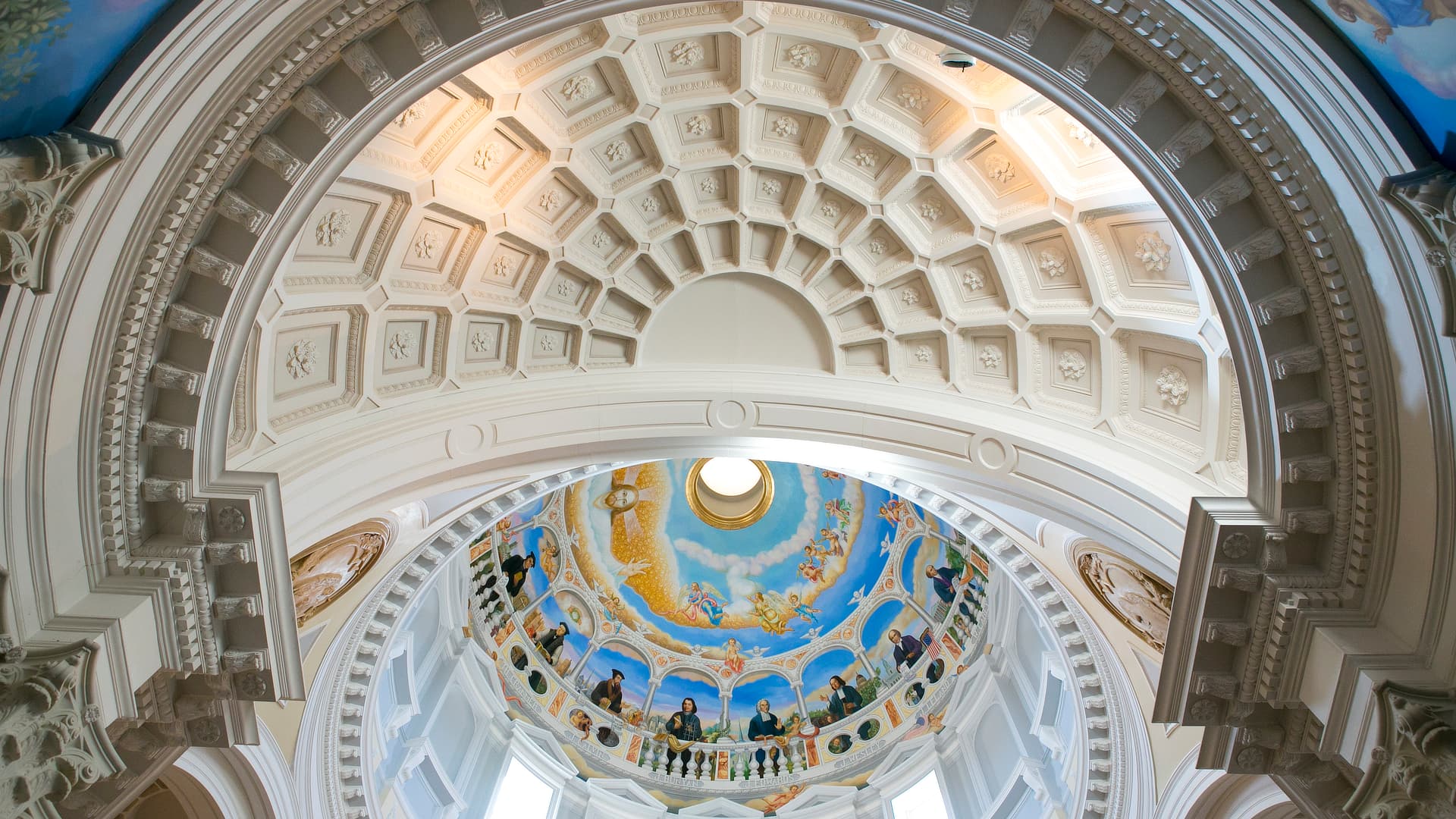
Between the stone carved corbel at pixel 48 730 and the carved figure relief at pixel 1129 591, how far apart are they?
1165 cm

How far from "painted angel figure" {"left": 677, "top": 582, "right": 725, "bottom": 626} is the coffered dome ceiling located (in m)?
14.1

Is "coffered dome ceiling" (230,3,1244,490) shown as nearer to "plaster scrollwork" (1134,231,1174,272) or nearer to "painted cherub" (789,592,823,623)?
"plaster scrollwork" (1134,231,1174,272)

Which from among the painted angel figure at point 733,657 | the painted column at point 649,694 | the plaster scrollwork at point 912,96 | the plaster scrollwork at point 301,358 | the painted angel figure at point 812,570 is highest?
the plaster scrollwork at point 912,96

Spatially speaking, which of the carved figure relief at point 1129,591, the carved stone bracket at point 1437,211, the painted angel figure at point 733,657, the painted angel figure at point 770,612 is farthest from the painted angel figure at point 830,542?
the carved stone bracket at point 1437,211

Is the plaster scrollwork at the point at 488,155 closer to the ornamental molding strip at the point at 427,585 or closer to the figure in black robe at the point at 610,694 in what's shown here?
the ornamental molding strip at the point at 427,585

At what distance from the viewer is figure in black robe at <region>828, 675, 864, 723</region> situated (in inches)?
951

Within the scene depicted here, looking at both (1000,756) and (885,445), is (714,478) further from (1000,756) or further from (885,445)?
(885,445)

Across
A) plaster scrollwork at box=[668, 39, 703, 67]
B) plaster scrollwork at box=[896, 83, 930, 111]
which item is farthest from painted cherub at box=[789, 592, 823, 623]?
plaster scrollwork at box=[668, 39, 703, 67]

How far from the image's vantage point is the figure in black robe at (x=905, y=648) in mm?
23172

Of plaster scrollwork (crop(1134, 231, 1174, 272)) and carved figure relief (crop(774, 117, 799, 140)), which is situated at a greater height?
carved figure relief (crop(774, 117, 799, 140))

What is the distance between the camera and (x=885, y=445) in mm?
12977

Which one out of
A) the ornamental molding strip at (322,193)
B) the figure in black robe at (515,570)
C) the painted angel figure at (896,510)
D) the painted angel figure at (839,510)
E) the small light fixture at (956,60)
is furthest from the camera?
the painted angel figure at (839,510)

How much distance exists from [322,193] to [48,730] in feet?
14.6

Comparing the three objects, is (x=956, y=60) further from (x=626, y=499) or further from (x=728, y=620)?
(x=728, y=620)
